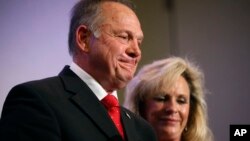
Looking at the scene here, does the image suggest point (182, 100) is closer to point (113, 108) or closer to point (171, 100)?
point (171, 100)

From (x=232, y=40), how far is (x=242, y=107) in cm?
43

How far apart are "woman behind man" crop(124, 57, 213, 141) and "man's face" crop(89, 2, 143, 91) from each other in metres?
0.69

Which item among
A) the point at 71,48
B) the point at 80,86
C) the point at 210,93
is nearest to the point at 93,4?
the point at 71,48

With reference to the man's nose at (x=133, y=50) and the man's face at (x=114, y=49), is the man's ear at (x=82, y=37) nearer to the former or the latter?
the man's face at (x=114, y=49)

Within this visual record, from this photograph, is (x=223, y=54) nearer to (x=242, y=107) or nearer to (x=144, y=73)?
(x=242, y=107)

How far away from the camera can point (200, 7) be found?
273 cm

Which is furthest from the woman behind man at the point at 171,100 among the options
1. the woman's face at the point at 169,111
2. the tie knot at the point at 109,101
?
the tie knot at the point at 109,101

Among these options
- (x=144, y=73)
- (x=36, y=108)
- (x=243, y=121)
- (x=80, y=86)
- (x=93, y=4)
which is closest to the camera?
(x=36, y=108)

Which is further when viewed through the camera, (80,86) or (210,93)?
(210,93)

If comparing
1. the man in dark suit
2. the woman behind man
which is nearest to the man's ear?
the man in dark suit

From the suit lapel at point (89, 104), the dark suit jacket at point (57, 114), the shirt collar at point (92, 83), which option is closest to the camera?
the dark suit jacket at point (57, 114)

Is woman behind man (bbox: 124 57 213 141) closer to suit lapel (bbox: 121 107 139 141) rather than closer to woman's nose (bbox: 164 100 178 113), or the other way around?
woman's nose (bbox: 164 100 178 113)

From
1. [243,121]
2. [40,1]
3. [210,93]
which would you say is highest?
[40,1]

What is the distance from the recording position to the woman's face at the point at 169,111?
6.29ft
